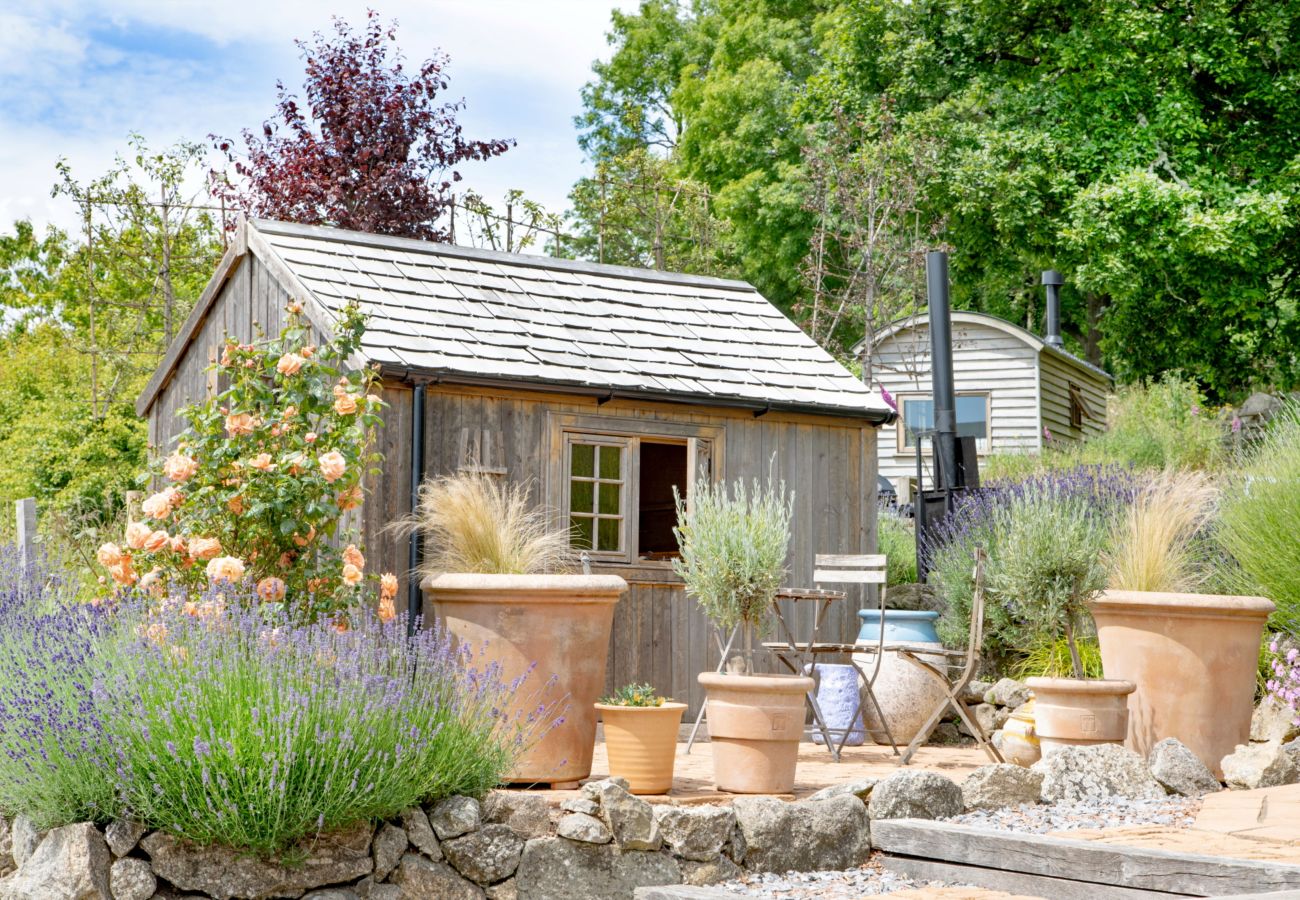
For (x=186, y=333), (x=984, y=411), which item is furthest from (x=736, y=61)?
(x=186, y=333)

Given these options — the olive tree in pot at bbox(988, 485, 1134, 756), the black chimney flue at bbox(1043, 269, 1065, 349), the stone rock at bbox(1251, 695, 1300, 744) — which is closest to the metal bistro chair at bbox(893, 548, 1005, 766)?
the olive tree in pot at bbox(988, 485, 1134, 756)

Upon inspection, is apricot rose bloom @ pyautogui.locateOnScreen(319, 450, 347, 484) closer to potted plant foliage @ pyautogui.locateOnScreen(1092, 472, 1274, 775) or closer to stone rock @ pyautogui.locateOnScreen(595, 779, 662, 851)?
stone rock @ pyautogui.locateOnScreen(595, 779, 662, 851)

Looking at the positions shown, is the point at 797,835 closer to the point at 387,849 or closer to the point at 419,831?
the point at 419,831

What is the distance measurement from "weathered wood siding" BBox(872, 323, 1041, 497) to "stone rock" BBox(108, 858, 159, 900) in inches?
651

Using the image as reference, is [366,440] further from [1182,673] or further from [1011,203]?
[1011,203]

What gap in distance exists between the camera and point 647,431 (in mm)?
8844

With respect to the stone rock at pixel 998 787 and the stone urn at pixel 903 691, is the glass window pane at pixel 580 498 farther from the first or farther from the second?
the stone rock at pixel 998 787

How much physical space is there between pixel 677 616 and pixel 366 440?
2961 millimetres

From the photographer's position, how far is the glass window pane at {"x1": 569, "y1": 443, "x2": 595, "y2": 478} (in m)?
8.69

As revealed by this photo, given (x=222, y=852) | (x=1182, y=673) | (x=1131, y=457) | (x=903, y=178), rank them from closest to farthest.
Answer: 1. (x=222, y=852)
2. (x=1182, y=673)
3. (x=1131, y=457)
4. (x=903, y=178)

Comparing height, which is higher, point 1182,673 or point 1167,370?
point 1167,370

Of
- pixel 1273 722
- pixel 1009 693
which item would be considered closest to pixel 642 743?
pixel 1009 693

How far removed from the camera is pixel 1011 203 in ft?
51.3

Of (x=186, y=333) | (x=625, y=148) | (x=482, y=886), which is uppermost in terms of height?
(x=625, y=148)
